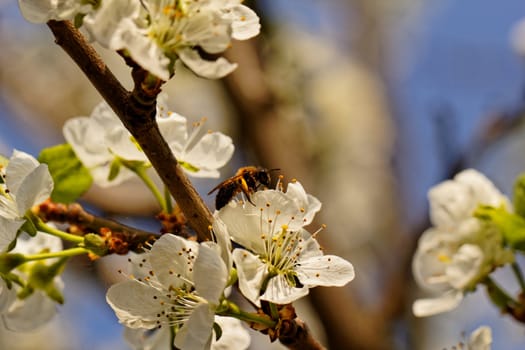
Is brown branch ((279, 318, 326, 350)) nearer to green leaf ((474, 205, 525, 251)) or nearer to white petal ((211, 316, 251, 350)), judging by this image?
white petal ((211, 316, 251, 350))

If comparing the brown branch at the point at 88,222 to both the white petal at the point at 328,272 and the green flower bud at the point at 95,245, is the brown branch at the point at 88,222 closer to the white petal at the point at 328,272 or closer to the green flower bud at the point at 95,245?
the green flower bud at the point at 95,245

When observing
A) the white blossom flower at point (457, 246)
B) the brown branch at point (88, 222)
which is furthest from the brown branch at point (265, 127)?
the brown branch at point (88, 222)

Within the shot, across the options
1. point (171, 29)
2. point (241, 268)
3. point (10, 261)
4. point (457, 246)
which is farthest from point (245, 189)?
point (457, 246)

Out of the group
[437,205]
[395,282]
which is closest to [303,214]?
[437,205]

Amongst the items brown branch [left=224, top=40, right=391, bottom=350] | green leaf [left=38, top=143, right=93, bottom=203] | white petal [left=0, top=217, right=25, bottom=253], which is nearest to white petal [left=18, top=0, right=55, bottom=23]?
white petal [left=0, top=217, right=25, bottom=253]

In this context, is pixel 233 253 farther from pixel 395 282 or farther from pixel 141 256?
pixel 395 282

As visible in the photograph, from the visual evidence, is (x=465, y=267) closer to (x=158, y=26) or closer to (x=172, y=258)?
(x=172, y=258)
